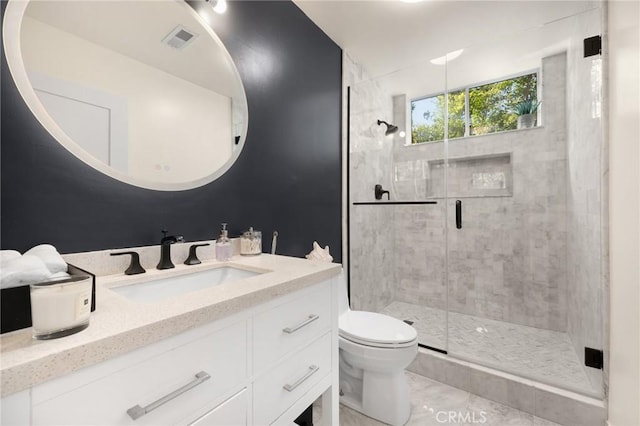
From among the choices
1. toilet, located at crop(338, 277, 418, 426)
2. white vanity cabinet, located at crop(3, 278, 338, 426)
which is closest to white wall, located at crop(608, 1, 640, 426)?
toilet, located at crop(338, 277, 418, 426)

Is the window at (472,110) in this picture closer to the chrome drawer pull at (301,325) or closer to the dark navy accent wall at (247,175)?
the dark navy accent wall at (247,175)

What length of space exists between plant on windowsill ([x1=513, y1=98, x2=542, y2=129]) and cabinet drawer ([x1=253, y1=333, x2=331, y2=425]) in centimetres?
259

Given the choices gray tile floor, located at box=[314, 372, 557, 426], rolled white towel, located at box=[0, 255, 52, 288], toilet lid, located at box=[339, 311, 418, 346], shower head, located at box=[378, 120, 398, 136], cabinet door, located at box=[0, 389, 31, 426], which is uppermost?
shower head, located at box=[378, 120, 398, 136]

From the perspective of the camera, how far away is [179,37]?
1.25 metres

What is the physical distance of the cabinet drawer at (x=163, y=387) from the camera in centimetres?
45

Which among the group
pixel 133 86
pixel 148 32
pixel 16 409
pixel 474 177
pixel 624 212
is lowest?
pixel 16 409

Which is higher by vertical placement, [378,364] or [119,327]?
[119,327]

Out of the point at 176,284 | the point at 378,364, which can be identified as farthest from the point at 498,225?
the point at 176,284

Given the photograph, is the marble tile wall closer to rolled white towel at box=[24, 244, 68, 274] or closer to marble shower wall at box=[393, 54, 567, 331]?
marble shower wall at box=[393, 54, 567, 331]

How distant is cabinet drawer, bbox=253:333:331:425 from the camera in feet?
2.50

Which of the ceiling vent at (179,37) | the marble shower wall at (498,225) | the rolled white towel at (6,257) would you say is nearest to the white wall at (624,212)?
the marble shower wall at (498,225)

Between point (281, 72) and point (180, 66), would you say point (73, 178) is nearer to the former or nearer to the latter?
point (180, 66)

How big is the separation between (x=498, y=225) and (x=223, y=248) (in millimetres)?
2530

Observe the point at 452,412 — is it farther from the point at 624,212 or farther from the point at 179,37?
the point at 179,37
